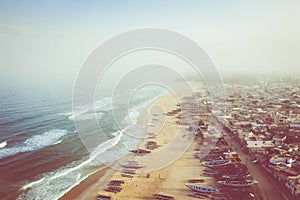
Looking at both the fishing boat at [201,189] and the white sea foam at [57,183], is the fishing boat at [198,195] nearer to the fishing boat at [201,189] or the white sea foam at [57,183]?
the fishing boat at [201,189]

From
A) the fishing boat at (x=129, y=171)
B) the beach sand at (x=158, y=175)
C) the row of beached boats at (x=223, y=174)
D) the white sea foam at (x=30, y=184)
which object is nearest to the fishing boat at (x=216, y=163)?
the row of beached boats at (x=223, y=174)

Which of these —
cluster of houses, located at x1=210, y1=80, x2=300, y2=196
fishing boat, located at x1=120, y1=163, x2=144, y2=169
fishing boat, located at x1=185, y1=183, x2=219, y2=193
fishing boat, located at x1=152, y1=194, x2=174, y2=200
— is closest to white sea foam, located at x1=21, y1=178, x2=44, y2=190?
fishing boat, located at x1=120, y1=163, x2=144, y2=169

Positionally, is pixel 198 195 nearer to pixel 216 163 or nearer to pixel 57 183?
pixel 216 163

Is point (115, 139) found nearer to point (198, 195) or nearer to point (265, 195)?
point (198, 195)

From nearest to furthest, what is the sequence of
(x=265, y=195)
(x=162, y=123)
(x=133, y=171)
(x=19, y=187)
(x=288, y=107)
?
(x=265, y=195) < (x=19, y=187) < (x=133, y=171) < (x=162, y=123) < (x=288, y=107)

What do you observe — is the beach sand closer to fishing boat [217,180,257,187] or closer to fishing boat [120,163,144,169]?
fishing boat [120,163,144,169]

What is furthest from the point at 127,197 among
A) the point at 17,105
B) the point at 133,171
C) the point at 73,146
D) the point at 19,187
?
the point at 17,105

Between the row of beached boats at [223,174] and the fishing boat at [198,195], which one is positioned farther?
the row of beached boats at [223,174]

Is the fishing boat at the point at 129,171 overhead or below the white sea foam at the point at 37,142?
below
